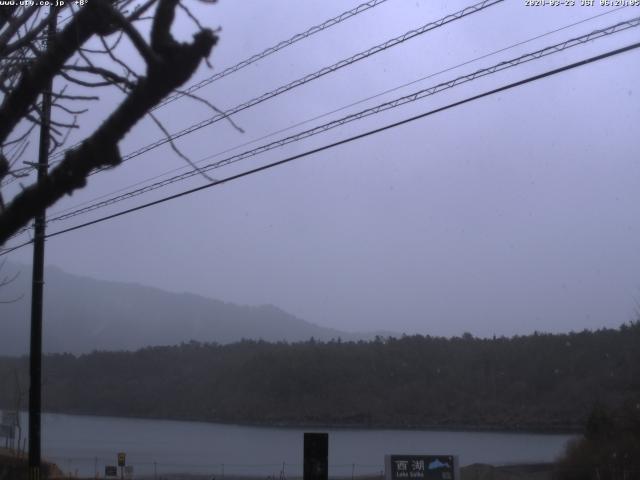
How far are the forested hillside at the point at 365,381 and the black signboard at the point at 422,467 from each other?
25.6 m

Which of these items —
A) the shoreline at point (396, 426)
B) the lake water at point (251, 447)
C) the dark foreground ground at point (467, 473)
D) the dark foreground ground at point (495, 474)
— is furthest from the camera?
the shoreline at point (396, 426)

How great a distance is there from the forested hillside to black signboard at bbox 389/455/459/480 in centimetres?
2558

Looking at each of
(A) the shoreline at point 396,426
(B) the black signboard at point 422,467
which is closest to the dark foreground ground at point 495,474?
(B) the black signboard at point 422,467

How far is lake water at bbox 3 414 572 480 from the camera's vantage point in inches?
1550

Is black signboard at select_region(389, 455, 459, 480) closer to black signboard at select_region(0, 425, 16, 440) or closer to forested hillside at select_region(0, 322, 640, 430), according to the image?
black signboard at select_region(0, 425, 16, 440)

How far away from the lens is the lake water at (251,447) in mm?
39375

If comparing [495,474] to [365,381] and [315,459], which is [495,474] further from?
[365,381]

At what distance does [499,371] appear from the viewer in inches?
2520

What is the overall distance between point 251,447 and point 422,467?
27558 mm

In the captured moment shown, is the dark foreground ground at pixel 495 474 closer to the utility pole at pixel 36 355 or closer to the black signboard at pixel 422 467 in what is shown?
the black signboard at pixel 422 467

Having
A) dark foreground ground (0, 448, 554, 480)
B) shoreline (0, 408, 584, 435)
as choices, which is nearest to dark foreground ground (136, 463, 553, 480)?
dark foreground ground (0, 448, 554, 480)

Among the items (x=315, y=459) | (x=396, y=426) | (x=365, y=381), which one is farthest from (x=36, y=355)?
(x=365, y=381)

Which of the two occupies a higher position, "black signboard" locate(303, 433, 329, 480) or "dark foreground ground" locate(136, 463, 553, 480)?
"black signboard" locate(303, 433, 329, 480)

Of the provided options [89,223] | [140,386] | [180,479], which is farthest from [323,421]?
[89,223]
